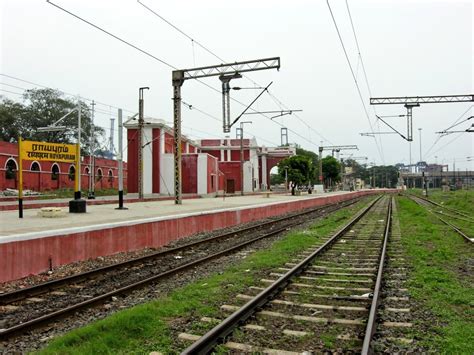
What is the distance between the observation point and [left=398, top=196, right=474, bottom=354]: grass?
5.18m

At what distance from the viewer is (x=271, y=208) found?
28.5 metres

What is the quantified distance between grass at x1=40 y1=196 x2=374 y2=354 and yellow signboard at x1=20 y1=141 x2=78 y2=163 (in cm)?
882

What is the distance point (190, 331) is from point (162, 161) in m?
47.2

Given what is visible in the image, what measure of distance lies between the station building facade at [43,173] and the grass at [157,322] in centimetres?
3515

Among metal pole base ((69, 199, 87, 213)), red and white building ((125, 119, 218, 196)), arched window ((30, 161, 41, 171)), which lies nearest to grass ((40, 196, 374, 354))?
metal pole base ((69, 199, 87, 213))

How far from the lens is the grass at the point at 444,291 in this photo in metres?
5.18

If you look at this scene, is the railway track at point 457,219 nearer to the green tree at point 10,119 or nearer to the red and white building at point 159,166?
the red and white building at point 159,166

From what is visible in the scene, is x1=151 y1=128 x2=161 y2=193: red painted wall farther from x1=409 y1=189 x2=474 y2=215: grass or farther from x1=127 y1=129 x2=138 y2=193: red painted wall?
x1=409 y1=189 x2=474 y2=215: grass

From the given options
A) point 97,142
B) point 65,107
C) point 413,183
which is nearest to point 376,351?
point 65,107

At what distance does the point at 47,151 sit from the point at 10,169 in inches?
1530

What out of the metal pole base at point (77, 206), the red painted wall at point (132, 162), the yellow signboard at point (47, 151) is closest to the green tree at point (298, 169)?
the red painted wall at point (132, 162)

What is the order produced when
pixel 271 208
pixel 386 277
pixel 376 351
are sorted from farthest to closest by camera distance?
pixel 271 208 < pixel 386 277 < pixel 376 351

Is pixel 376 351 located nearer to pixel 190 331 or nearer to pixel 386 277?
pixel 190 331

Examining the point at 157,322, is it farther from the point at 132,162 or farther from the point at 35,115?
the point at 35,115
